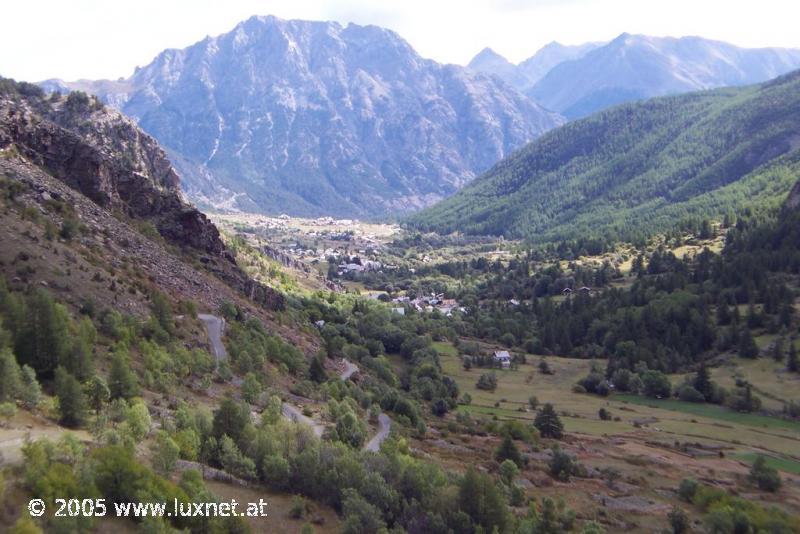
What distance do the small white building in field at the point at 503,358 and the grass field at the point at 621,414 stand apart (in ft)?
12.5

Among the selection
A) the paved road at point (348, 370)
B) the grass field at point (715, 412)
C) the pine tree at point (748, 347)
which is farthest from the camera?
the pine tree at point (748, 347)

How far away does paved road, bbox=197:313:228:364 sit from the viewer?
213ft

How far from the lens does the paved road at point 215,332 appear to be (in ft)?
213

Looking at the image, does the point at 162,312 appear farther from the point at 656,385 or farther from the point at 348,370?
the point at 656,385

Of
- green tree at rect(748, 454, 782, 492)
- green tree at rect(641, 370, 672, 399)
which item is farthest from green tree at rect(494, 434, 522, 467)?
green tree at rect(641, 370, 672, 399)

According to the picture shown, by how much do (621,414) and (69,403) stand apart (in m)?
74.4

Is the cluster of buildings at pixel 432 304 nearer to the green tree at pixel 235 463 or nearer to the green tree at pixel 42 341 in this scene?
the green tree at pixel 42 341

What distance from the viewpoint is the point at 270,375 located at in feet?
224

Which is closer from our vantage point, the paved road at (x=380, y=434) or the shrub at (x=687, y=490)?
the paved road at (x=380, y=434)

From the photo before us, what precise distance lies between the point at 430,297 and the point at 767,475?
441 ft

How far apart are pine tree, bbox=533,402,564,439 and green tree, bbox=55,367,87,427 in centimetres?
5486

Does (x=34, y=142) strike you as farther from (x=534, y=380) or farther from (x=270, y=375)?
(x=534, y=380)

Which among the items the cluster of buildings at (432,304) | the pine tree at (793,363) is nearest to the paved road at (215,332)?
the pine tree at (793,363)

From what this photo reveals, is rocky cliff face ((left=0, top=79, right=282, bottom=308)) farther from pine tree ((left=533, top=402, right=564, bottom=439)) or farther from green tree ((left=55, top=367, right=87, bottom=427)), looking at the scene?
green tree ((left=55, top=367, right=87, bottom=427))
